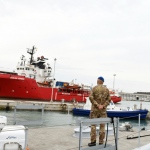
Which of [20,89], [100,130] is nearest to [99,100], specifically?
Result: [100,130]

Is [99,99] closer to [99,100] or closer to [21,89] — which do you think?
[99,100]

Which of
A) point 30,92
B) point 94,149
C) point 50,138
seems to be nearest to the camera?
point 94,149

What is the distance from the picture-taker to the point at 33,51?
50250 mm

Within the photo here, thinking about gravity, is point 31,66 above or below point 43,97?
above

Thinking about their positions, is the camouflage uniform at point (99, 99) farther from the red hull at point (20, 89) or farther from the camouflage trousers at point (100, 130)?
the red hull at point (20, 89)

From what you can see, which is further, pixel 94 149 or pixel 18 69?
pixel 18 69

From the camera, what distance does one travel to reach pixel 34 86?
39156 millimetres

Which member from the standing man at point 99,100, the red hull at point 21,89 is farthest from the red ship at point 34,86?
the standing man at point 99,100

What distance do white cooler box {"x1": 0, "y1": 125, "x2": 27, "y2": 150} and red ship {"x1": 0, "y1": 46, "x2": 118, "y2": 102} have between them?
30.5 metres

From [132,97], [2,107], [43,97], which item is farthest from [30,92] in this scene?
[132,97]

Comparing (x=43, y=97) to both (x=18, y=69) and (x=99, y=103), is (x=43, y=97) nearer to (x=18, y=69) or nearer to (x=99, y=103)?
(x=18, y=69)

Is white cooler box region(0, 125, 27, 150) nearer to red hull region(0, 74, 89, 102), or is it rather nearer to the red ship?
the red ship

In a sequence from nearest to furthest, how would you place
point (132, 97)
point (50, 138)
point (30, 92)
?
point (50, 138), point (30, 92), point (132, 97)

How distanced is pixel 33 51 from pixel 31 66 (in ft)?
17.0
